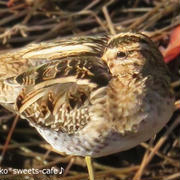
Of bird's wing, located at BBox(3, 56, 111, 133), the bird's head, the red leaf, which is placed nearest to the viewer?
the bird's head

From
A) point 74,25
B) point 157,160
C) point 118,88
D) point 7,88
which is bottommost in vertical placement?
point 157,160

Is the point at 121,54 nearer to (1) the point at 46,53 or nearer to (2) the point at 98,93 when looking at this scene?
(2) the point at 98,93

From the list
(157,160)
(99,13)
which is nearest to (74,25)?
(99,13)

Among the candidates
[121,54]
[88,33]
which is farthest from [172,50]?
[121,54]

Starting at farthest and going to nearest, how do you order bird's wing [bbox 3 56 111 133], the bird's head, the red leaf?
the red leaf < bird's wing [bbox 3 56 111 133] < the bird's head

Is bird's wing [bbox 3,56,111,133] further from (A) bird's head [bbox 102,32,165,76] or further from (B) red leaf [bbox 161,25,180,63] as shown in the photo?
(B) red leaf [bbox 161,25,180,63]

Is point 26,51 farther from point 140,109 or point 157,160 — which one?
point 157,160

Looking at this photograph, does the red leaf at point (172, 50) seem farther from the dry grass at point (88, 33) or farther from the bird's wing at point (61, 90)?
the bird's wing at point (61, 90)

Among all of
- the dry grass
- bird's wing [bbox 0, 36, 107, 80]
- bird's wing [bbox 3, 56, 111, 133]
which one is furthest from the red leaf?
bird's wing [bbox 3, 56, 111, 133]
